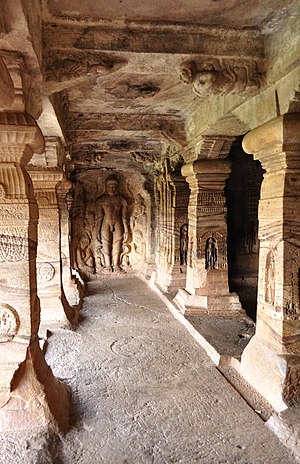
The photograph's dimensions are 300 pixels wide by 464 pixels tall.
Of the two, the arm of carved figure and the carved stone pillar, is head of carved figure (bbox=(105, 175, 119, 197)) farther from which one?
the carved stone pillar

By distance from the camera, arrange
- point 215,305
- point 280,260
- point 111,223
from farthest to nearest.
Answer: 1. point 111,223
2. point 215,305
3. point 280,260

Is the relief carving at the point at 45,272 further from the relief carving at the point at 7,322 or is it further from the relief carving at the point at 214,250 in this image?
the relief carving at the point at 7,322

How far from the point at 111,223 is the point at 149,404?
7.70m

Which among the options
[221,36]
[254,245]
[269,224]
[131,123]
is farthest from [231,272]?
[221,36]

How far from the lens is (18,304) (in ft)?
10.5

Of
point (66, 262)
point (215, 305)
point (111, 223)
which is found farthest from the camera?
point (111, 223)

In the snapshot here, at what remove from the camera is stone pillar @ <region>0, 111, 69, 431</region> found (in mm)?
3105

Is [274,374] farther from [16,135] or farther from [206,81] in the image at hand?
[16,135]

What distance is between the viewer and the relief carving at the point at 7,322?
3176mm

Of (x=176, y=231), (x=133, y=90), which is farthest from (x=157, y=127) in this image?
(x=176, y=231)

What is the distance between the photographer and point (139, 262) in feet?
37.2

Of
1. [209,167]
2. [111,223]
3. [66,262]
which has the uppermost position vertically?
[209,167]

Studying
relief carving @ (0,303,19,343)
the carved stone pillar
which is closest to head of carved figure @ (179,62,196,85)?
relief carving @ (0,303,19,343)

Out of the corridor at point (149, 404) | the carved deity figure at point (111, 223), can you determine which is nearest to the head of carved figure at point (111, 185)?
the carved deity figure at point (111, 223)
